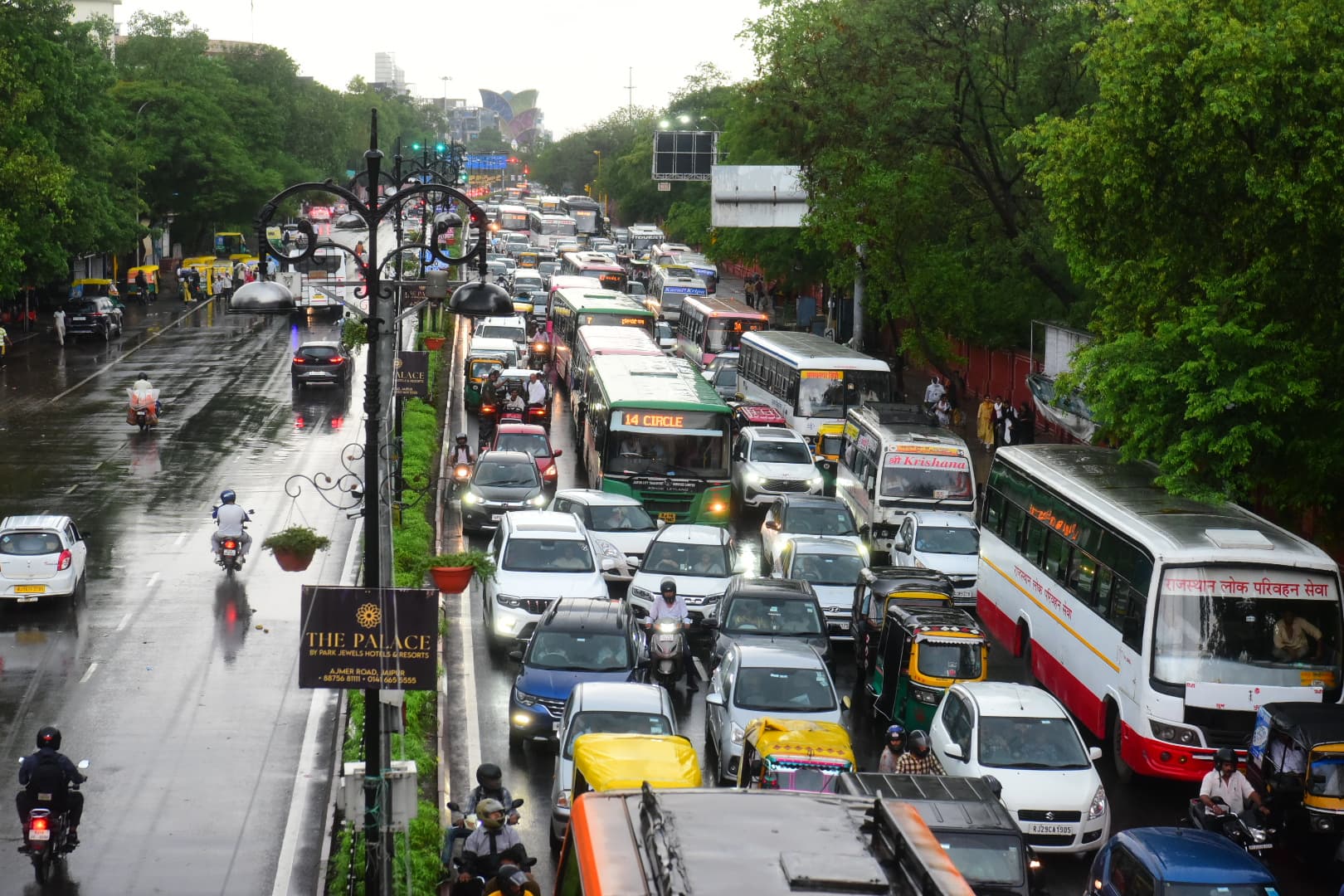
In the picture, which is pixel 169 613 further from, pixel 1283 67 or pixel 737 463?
pixel 1283 67

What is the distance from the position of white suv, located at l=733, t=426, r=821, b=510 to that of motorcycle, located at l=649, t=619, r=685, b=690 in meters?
11.1

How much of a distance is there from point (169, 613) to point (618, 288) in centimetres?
4998

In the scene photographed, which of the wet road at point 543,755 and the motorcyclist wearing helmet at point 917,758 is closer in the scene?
the motorcyclist wearing helmet at point 917,758

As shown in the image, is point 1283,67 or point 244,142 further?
point 244,142

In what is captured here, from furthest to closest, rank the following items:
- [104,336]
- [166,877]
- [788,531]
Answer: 1. [104,336]
2. [788,531]
3. [166,877]

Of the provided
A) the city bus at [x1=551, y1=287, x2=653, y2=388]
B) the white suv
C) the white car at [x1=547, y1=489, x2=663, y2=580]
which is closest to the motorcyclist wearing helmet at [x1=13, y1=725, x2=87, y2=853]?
the white car at [x1=547, y1=489, x2=663, y2=580]

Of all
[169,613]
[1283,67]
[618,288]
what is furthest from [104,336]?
[1283,67]

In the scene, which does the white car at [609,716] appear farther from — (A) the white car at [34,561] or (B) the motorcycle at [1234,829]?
(A) the white car at [34,561]

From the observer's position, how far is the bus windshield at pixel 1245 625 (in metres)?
16.7

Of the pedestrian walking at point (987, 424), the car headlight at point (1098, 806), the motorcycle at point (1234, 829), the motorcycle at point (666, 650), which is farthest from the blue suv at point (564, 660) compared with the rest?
the pedestrian walking at point (987, 424)

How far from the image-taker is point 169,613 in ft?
76.8

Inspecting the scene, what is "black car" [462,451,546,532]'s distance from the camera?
2891 centimetres

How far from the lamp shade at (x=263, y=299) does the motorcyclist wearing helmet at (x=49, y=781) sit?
429 centimetres

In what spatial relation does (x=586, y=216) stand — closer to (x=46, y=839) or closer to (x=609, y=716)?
(x=609, y=716)
